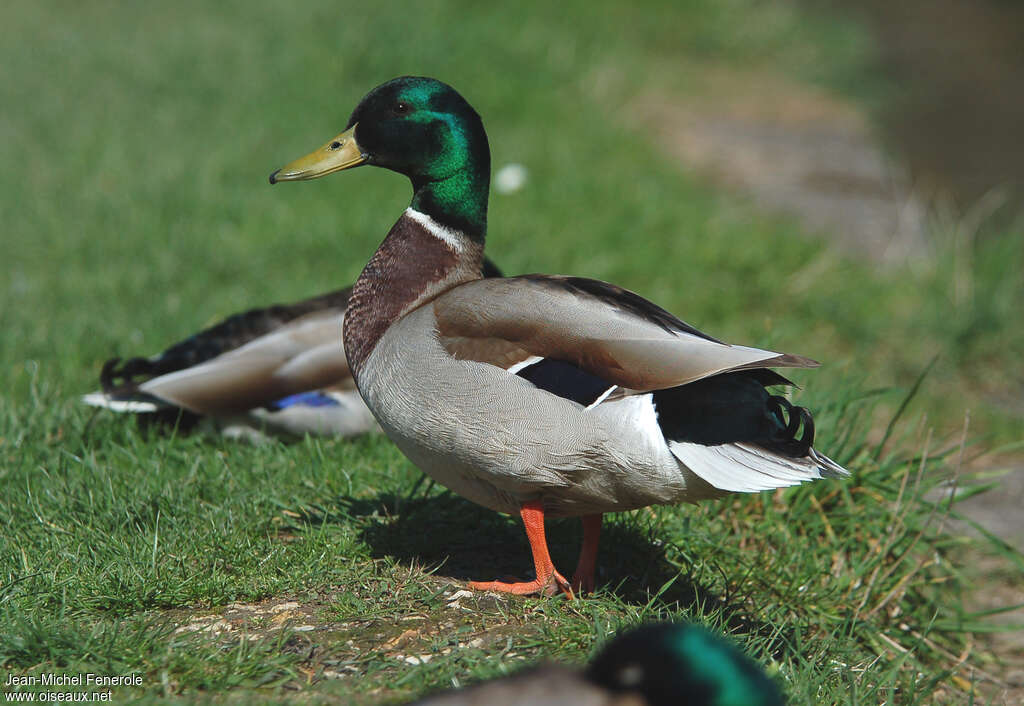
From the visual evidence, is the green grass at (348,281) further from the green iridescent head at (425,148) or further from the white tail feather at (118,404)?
the green iridescent head at (425,148)

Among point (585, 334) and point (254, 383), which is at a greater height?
point (585, 334)

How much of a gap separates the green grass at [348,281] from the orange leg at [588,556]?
5 cm

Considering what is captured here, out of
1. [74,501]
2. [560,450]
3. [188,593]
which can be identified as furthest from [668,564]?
[74,501]

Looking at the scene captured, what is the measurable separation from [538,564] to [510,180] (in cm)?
428

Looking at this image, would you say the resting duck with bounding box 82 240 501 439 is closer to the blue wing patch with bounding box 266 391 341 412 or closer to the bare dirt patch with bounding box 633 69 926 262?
the blue wing patch with bounding box 266 391 341 412

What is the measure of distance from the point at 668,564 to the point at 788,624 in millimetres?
367

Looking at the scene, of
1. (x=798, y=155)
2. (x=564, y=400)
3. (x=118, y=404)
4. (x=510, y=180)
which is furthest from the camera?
(x=798, y=155)

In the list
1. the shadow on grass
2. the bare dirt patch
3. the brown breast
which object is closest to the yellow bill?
the brown breast

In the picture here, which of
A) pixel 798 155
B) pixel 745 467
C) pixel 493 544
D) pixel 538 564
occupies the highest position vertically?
pixel 798 155

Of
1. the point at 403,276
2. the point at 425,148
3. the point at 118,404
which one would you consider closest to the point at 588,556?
the point at 403,276

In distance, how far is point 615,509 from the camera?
9.52 ft

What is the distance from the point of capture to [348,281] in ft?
19.2

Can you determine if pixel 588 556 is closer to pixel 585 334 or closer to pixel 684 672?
pixel 585 334

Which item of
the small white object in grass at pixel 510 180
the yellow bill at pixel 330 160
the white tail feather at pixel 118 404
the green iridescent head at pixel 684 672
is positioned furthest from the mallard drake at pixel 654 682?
the small white object in grass at pixel 510 180
